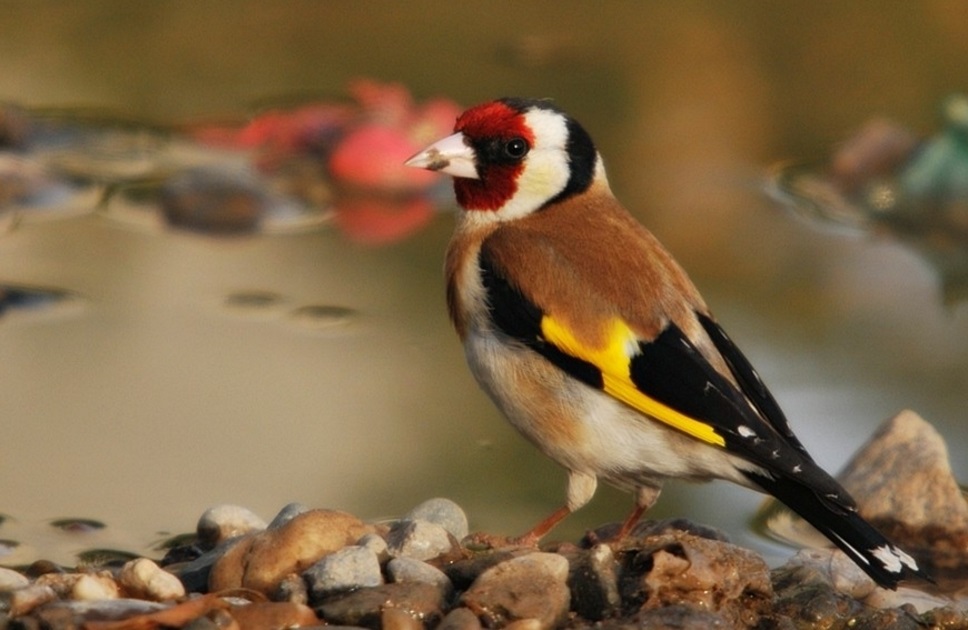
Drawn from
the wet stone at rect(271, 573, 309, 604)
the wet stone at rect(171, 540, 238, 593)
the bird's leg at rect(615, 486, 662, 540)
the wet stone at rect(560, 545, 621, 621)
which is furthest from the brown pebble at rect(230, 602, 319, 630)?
the bird's leg at rect(615, 486, 662, 540)

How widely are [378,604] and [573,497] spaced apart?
103 cm

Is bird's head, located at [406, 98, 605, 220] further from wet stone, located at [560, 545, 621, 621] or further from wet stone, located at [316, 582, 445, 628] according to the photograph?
wet stone, located at [316, 582, 445, 628]

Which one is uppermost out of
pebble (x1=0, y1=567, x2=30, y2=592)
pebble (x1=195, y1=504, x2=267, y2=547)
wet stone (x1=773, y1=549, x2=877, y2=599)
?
pebble (x1=195, y1=504, x2=267, y2=547)

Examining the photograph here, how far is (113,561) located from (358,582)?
3.78 ft

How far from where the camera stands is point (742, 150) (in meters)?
10.2

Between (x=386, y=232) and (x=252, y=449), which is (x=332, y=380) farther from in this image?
(x=386, y=232)

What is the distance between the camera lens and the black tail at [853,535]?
5031mm

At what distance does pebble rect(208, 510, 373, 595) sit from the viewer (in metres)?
4.94

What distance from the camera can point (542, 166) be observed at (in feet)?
19.3

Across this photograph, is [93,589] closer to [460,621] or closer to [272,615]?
[272,615]

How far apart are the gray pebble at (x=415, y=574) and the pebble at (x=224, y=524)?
81 cm

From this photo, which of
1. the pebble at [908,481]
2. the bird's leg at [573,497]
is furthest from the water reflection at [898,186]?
the bird's leg at [573,497]

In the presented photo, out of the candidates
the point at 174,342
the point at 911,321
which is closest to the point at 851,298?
the point at 911,321

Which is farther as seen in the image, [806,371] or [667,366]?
[806,371]
